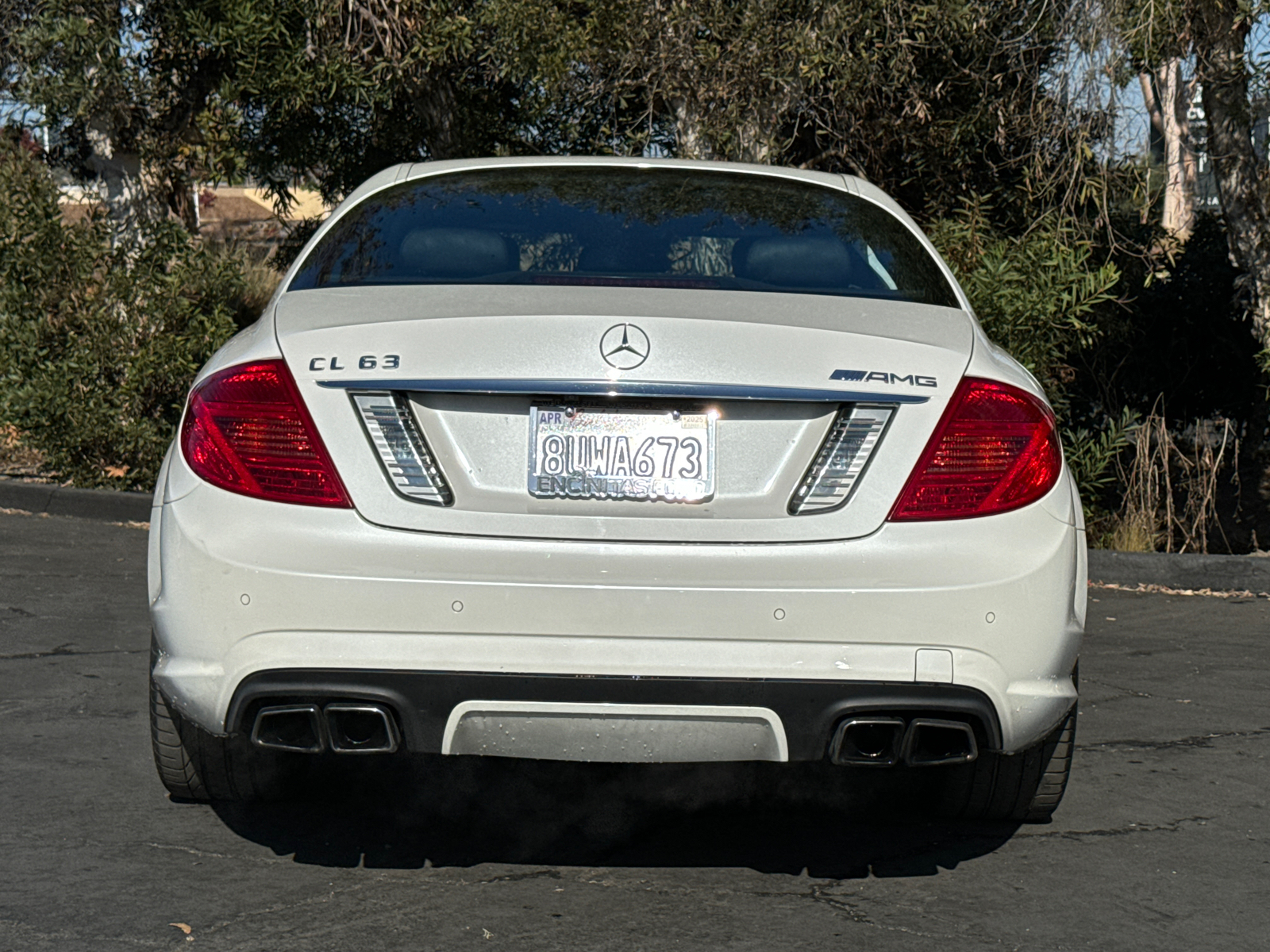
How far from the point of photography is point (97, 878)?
3627 mm

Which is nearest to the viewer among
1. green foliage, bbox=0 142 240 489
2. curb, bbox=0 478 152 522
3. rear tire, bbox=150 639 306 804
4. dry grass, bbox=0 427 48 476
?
rear tire, bbox=150 639 306 804

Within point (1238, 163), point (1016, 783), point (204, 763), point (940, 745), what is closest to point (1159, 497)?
point (1238, 163)

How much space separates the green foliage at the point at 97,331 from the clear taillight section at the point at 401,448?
7.40m

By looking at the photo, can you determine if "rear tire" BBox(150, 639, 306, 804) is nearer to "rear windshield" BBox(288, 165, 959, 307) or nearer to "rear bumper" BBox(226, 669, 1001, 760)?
"rear bumper" BBox(226, 669, 1001, 760)

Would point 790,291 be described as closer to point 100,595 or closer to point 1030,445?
point 1030,445

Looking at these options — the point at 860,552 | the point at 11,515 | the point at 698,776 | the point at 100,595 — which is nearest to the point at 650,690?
the point at 860,552

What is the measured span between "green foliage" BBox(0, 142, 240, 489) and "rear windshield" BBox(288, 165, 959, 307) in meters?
6.36

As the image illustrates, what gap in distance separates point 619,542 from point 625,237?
1.19 meters

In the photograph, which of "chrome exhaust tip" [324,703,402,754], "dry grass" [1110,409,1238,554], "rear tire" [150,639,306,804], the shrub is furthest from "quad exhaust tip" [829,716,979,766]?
"dry grass" [1110,409,1238,554]

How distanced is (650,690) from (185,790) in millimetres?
1443

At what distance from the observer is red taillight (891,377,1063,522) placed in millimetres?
3188

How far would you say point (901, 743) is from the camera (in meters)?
3.22

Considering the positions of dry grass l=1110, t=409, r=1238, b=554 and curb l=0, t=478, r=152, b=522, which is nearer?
dry grass l=1110, t=409, r=1238, b=554

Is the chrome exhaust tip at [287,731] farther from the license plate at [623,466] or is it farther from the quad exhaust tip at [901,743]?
the quad exhaust tip at [901,743]
